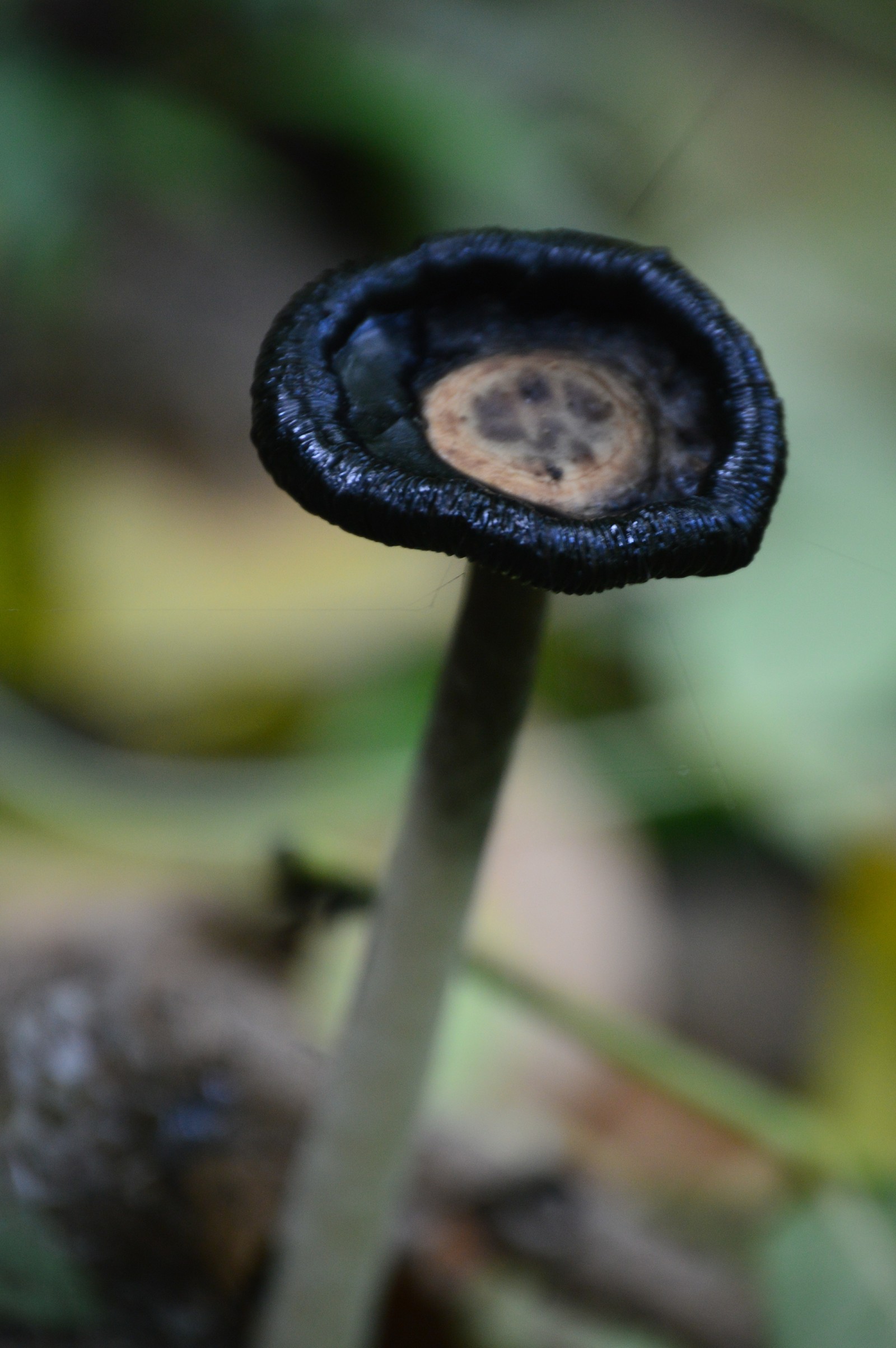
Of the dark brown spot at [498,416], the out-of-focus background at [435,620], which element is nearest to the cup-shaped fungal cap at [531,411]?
the dark brown spot at [498,416]

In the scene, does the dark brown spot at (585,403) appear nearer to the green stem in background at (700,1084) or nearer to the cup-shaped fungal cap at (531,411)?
the cup-shaped fungal cap at (531,411)

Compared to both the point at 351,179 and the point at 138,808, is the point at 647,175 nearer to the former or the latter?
the point at 351,179

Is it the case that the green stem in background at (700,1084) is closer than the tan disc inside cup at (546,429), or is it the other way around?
the tan disc inside cup at (546,429)

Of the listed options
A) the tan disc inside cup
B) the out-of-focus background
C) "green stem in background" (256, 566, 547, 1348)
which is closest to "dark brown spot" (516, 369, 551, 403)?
the tan disc inside cup

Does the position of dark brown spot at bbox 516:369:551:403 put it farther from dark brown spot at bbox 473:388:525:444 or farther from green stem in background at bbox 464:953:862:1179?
green stem in background at bbox 464:953:862:1179

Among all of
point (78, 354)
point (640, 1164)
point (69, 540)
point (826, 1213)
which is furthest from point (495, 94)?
point (826, 1213)

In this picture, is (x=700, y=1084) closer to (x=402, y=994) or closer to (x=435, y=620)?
(x=402, y=994)
